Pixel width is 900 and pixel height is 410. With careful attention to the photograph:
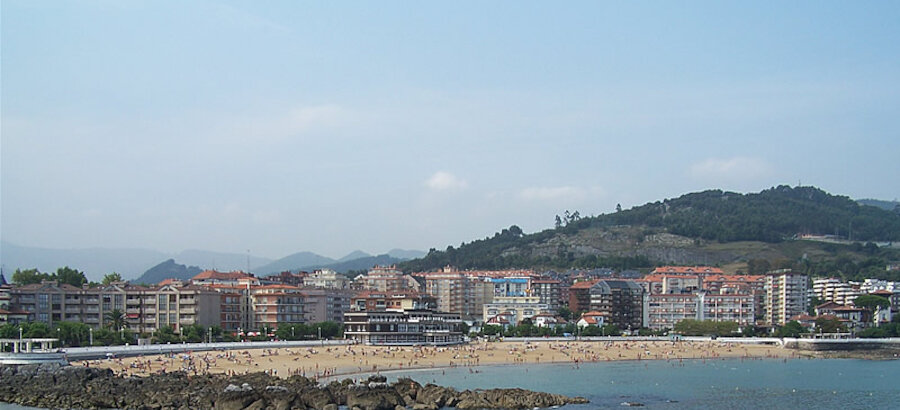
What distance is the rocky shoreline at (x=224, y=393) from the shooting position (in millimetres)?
39625

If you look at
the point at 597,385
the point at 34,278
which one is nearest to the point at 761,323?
the point at 597,385

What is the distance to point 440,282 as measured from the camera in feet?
378

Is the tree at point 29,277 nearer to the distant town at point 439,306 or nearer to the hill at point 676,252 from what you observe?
the distant town at point 439,306

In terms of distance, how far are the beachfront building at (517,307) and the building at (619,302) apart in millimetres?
4977

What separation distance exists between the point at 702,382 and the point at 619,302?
170 feet

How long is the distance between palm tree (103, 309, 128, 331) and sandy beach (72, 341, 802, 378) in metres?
15.0

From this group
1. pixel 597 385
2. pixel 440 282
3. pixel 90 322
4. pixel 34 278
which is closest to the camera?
pixel 597 385

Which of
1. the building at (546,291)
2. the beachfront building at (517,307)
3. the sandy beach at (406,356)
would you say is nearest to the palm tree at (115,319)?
the sandy beach at (406,356)

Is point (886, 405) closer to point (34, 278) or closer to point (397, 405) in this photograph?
point (397, 405)

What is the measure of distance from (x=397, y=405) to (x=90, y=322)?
43792 millimetres

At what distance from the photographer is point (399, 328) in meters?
75.2

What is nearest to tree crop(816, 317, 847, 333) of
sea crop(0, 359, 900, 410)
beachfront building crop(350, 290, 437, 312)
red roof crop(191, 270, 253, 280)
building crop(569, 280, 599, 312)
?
sea crop(0, 359, 900, 410)

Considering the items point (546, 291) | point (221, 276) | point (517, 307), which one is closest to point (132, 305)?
point (221, 276)

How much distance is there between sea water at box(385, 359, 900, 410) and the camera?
46062 mm
